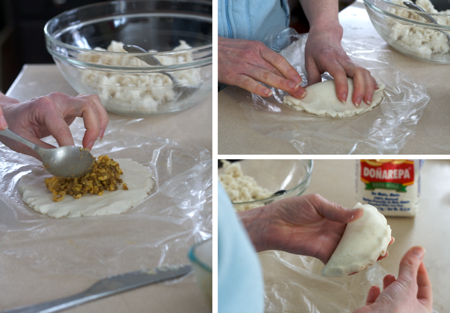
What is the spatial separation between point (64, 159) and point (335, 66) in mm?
623

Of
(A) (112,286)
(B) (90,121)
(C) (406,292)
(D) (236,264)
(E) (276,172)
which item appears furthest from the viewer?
(E) (276,172)

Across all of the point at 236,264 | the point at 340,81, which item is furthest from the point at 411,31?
the point at 236,264

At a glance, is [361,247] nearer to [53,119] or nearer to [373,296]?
[373,296]

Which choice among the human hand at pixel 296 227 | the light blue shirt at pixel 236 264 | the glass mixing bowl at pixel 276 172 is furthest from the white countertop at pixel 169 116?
the light blue shirt at pixel 236 264

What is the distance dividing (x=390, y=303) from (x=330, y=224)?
22 centimetres

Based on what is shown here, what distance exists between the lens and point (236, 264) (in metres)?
0.38

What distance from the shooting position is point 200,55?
42.4 inches

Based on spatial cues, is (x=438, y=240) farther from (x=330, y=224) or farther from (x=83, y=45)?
(x=83, y=45)

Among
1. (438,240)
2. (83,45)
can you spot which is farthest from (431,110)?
(83,45)

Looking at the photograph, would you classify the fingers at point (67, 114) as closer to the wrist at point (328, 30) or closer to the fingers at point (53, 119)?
the fingers at point (53, 119)

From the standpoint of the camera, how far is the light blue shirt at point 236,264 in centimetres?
37

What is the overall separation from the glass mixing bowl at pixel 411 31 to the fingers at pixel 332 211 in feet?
1.71

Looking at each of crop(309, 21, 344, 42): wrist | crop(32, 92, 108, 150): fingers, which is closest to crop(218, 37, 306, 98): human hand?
crop(309, 21, 344, 42): wrist

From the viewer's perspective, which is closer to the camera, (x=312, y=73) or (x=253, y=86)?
(x=253, y=86)
